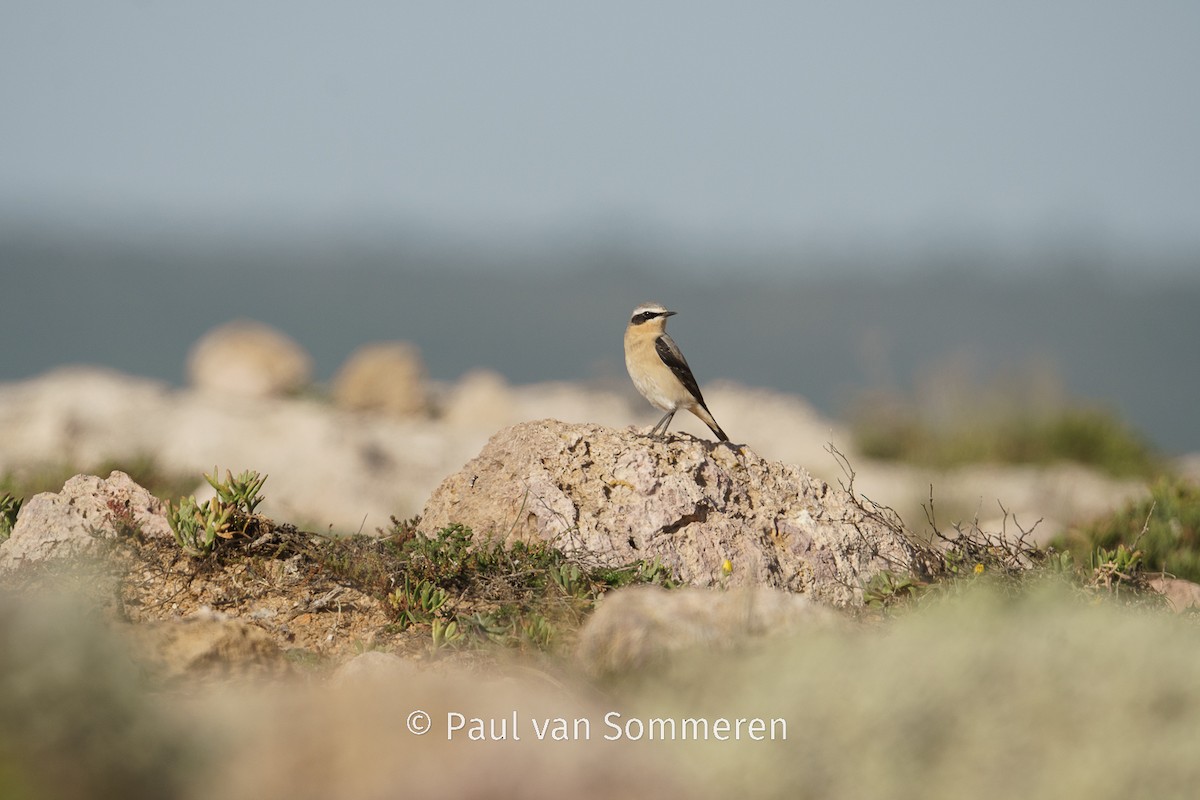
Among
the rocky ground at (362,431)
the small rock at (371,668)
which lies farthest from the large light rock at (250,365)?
the small rock at (371,668)

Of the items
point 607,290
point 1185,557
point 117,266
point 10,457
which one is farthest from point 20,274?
point 1185,557

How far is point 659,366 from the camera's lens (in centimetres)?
767

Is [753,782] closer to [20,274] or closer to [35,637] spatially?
[35,637]

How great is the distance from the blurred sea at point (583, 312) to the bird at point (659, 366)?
33.5 metres

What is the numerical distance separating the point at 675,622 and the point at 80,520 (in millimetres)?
3217

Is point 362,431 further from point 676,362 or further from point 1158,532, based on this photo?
point 1158,532

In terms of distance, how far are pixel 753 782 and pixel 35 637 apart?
1.83 m

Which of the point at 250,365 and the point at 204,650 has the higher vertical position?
the point at 250,365

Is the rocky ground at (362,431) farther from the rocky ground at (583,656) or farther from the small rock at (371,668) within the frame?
the small rock at (371,668)

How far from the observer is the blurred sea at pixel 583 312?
75.6 m

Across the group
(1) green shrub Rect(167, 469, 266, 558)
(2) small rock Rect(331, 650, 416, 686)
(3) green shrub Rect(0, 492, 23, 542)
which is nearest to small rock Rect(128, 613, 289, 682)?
(2) small rock Rect(331, 650, 416, 686)

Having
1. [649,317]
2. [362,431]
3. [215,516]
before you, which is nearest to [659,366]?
[649,317]

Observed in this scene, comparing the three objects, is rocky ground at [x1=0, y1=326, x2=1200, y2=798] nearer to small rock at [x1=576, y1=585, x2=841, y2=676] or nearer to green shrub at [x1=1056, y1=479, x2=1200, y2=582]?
small rock at [x1=576, y1=585, x2=841, y2=676]

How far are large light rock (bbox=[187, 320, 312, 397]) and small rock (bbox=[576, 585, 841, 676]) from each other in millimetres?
16181
